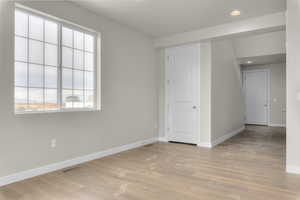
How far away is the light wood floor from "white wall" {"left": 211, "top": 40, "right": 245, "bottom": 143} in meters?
1.24

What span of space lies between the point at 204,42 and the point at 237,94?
296 centimetres

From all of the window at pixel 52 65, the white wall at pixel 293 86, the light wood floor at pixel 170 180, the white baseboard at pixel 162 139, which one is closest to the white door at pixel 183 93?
the white baseboard at pixel 162 139

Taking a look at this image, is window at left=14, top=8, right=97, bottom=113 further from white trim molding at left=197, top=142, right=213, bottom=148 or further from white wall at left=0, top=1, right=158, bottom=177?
white trim molding at left=197, top=142, right=213, bottom=148

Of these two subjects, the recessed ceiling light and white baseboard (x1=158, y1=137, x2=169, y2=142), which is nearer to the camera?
the recessed ceiling light

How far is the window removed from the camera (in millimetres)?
2748

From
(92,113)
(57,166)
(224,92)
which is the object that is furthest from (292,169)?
(57,166)

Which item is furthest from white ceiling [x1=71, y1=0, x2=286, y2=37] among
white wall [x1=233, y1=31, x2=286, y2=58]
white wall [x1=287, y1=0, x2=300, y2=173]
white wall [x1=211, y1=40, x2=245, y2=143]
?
white wall [x1=233, y1=31, x2=286, y2=58]

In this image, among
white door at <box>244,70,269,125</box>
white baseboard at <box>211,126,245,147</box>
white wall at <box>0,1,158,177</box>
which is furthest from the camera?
white door at <box>244,70,269,125</box>

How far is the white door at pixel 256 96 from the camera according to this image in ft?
27.1

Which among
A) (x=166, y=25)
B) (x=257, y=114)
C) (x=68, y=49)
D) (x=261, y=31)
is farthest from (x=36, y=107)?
(x=257, y=114)

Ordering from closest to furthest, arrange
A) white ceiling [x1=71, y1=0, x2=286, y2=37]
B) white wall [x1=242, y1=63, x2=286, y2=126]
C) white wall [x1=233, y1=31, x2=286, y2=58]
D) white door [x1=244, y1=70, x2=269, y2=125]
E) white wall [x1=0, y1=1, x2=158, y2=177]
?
white wall [x1=0, y1=1, x2=158, y2=177], white ceiling [x1=71, y1=0, x2=286, y2=37], white wall [x1=233, y1=31, x2=286, y2=58], white wall [x1=242, y1=63, x2=286, y2=126], white door [x1=244, y1=70, x2=269, y2=125]

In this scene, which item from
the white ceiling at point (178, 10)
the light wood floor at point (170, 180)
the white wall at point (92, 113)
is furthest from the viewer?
the white ceiling at point (178, 10)

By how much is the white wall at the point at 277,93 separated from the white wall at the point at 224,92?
7.27ft

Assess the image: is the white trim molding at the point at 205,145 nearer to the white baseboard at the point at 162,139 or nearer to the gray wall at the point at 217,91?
the gray wall at the point at 217,91
